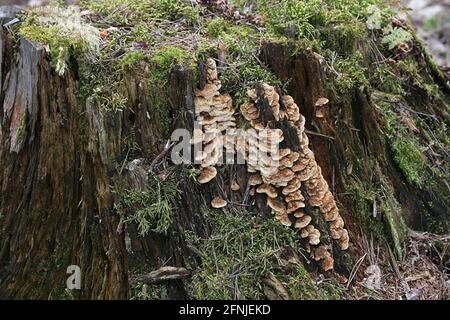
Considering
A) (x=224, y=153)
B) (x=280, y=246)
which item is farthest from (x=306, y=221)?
(x=224, y=153)

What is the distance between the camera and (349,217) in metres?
3.89

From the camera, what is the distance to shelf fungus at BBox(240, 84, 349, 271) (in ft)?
11.4

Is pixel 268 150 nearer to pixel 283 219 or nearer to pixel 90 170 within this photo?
pixel 283 219

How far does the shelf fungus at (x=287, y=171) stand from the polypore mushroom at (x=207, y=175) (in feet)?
0.86

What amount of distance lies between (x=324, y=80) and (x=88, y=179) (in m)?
1.98

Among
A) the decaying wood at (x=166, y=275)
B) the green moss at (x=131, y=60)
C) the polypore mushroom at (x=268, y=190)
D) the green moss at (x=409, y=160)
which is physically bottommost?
the decaying wood at (x=166, y=275)

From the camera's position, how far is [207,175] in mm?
3488

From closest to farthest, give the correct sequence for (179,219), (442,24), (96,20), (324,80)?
(179,219) → (324,80) → (96,20) → (442,24)

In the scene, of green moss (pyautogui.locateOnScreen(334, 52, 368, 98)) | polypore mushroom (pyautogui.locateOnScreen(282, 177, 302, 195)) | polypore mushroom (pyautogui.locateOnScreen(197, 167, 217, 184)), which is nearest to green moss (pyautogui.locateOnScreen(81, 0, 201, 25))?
green moss (pyautogui.locateOnScreen(334, 52, 368, 98))

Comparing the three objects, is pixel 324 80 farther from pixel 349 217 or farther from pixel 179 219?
pixel 179 219

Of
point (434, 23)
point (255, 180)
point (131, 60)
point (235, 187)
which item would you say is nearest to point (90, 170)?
point (131, 60)

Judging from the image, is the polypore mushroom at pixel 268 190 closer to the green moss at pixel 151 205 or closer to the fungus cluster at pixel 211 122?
the fungus cluster at pixel 211 122

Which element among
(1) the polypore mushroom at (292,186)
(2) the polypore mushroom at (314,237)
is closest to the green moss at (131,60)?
(1) the polypore mushroom at (292,186)

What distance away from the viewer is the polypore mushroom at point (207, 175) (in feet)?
11.4
